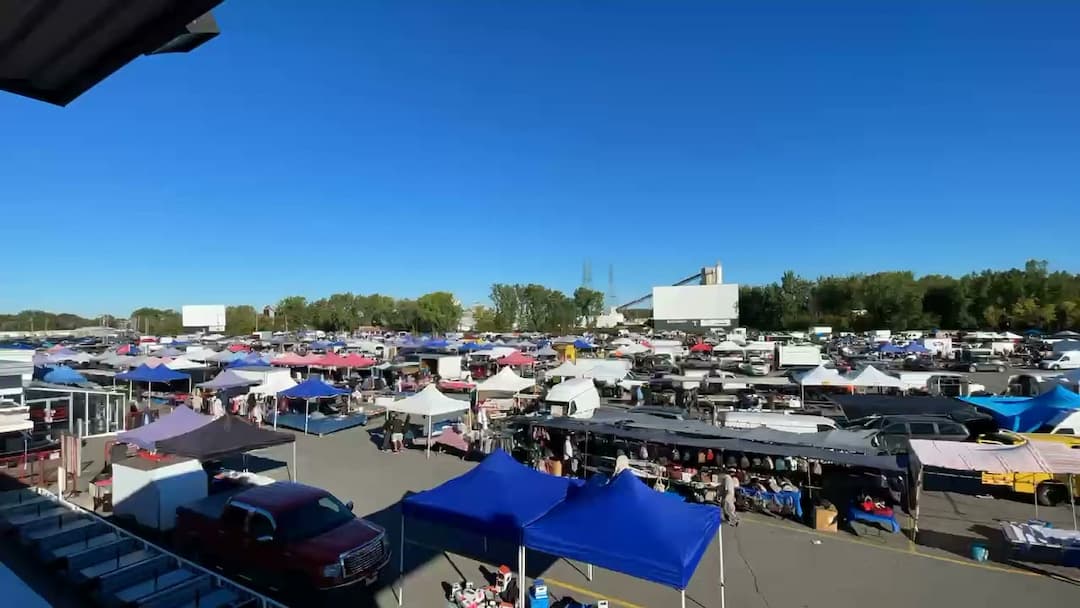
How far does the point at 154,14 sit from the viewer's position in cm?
190

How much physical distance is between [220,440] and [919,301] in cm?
9550

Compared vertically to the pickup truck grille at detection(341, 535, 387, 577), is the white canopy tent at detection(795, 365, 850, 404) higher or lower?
higher

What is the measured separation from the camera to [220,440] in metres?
11.1

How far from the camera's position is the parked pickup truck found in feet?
24.2

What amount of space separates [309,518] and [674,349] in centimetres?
3839

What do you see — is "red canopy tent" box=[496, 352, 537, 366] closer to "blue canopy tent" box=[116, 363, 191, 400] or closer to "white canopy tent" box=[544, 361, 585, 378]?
"white canopy tent" box=[544, 361, 585, 378]

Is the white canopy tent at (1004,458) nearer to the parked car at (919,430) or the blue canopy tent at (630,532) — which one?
the parked car at (919,430)

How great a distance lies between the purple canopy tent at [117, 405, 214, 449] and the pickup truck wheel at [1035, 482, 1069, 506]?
57.0 feet

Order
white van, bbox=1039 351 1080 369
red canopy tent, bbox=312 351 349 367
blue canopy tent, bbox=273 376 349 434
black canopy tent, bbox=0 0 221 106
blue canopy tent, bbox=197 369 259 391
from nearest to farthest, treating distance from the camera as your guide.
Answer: black canopy tent, bbox=0 0 221 106 < blue canopy tent, bbox=273 376 349 434 < blue canopy tent, bbox=197 369 259 391 < red canopy tent, bbox=312 351 349 367 < white van, bbox=1039 351 1080 369

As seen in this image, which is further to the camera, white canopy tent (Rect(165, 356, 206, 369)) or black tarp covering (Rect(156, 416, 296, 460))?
white canopy tent (Rect(165, 356, 206, 369))

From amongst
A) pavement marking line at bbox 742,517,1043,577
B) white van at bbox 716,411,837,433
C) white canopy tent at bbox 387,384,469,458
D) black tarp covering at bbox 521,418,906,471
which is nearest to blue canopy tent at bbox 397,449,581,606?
black tarp covering at bbox 521,418,906,471

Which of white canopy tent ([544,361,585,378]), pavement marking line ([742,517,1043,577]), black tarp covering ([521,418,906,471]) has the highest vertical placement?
white canopy tent ([544,361,585,378])

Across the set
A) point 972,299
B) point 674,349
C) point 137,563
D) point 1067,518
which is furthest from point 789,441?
point 972,299

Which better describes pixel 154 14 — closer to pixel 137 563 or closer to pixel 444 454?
pixel 137 563
